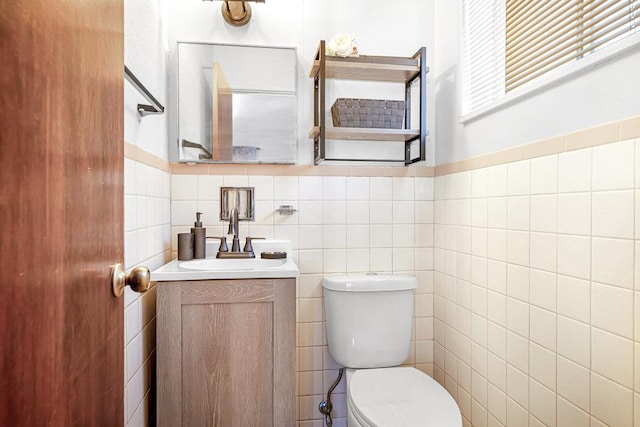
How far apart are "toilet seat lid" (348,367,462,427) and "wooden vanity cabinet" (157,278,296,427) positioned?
0.30m

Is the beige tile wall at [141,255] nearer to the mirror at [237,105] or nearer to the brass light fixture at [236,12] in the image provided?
the mirror at [237,105]

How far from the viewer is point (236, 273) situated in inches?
56.2

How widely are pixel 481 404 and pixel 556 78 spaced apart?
131 cm

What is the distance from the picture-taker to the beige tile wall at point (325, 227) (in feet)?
6.25

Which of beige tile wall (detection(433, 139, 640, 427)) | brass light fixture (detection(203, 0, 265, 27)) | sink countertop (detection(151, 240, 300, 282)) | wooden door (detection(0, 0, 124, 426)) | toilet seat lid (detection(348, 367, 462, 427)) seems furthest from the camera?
brass light fixture (detection(203, 0, 265, 27))

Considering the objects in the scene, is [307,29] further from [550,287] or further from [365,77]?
[550,287]

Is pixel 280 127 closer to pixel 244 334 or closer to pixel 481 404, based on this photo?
pixel 244 334

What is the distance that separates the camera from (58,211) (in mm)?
479

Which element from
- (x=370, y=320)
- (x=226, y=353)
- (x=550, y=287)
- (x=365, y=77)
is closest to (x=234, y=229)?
(x=226, y=353)

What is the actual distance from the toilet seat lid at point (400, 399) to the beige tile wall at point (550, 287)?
0.27m

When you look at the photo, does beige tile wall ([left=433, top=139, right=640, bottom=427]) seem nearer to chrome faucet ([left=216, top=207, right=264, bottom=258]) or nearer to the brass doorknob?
chrome faucet ([left=216, top=207, right=264, bottom=258])

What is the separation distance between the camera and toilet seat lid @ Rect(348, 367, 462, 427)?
126 cm

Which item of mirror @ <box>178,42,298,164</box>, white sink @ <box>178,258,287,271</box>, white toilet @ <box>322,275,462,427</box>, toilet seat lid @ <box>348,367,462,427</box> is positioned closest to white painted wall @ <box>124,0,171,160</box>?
mirror @ <box>178,42,298,164</box>

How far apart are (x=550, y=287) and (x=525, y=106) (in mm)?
639
